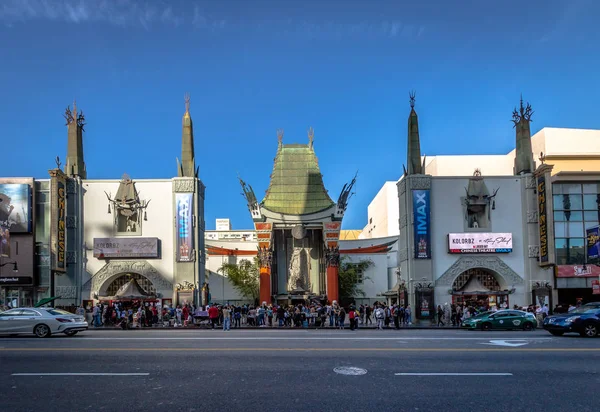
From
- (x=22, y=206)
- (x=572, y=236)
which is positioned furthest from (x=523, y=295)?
(x=22, y=206)

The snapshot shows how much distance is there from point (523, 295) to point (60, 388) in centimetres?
3715

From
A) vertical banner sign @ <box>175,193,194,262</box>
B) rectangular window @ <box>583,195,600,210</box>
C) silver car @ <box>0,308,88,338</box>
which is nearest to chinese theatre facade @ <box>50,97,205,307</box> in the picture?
vertical banner sign @ <box>175,193,194,262</box>

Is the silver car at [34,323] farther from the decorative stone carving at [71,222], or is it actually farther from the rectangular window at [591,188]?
the rectangular window at [591,188]

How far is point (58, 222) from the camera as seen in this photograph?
42562 mm

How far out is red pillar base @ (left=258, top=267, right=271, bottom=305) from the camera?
5506 centimetres

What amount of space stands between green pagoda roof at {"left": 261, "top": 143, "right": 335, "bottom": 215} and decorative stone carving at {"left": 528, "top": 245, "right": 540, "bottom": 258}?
734 inches

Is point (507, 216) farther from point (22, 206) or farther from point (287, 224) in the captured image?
Answer: point (22, 206)

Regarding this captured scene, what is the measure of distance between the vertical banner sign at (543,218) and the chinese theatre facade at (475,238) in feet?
0.21

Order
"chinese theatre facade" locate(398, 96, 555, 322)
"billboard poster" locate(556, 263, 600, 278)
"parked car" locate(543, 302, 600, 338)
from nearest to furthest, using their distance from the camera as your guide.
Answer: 1. "parked car" locate(543, 302, 600, 338)
2. "billboard poster" locate(556, 263, 600, 278)
3. "chinese theatre facade" locate(398, 96, 555, 322)

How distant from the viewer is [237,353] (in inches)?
637

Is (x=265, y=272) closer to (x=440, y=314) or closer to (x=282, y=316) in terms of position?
(x=282, y=316)

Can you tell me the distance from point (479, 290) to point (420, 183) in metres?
7.98

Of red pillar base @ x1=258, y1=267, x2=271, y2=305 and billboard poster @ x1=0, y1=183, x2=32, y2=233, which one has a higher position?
billboard poster @ x1=0, y1=183, x2=32, y2=233

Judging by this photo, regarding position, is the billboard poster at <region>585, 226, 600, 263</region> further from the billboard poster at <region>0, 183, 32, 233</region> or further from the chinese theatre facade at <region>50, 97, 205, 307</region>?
the billboard poster at <region>0, 183, 32, 233</region>
